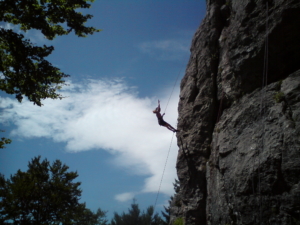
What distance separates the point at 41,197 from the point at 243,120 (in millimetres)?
16988

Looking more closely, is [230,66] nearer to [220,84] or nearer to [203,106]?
[220,84]

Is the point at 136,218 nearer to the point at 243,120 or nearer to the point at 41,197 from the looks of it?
the point at 41,197

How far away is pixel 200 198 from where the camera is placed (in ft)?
31.6

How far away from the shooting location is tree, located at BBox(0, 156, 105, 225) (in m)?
16.7

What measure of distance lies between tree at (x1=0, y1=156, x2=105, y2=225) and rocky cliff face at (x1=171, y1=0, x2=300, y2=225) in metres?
11.2

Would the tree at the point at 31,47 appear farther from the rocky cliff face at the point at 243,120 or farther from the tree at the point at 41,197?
the tree at the point at 41,197

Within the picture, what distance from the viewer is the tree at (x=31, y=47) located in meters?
9.10

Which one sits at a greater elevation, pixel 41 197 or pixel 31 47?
pixel 31 47

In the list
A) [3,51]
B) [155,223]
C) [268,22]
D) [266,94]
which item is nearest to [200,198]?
[266,94]

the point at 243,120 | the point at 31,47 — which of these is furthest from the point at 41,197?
the point at 243,120

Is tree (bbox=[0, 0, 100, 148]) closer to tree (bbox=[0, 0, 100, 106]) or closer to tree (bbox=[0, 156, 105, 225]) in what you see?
tree (bbox=[0, 0, 100, 106])

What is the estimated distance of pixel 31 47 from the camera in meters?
9.23

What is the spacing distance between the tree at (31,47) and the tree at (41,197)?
35.7 feet

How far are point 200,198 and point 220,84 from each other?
535 centimetres
